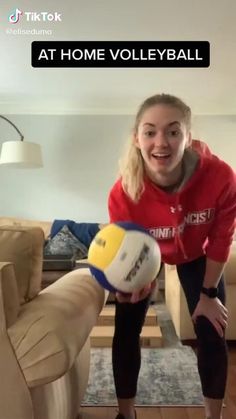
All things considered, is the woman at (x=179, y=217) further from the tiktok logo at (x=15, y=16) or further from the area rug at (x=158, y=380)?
the tiktok logo at (x=15, y=16)

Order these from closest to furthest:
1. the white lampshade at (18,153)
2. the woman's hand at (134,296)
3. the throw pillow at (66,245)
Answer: the woman's hand at (134,296) < the white lampshade at (18,153) < the throw pillow at (66,245)

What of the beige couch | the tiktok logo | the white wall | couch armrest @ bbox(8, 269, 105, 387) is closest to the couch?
couch armrest @ bbox(8, 269, 105, 387)

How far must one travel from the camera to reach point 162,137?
3.83 ft

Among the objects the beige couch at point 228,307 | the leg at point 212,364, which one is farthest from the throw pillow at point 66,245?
the leg at point 212,364

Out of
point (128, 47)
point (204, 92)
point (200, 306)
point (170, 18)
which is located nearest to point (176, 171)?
point (200, 306)

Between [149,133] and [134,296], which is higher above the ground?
[149,133]

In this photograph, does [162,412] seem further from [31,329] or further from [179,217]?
[31,329]

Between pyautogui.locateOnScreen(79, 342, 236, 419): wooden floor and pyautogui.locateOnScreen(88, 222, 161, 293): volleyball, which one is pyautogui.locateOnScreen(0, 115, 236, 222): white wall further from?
pyautogui.locateOnScreen(88, 222, 161, 293): volleyball

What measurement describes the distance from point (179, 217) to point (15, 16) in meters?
2.17

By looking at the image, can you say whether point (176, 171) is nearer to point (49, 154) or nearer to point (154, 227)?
point (154, 227)

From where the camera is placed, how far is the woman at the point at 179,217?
3.93 feet

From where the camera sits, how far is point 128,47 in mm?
3025

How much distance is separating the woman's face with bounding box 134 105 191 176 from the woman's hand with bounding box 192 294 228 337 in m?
0.42

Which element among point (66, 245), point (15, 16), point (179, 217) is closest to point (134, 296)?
point (179, 217)
